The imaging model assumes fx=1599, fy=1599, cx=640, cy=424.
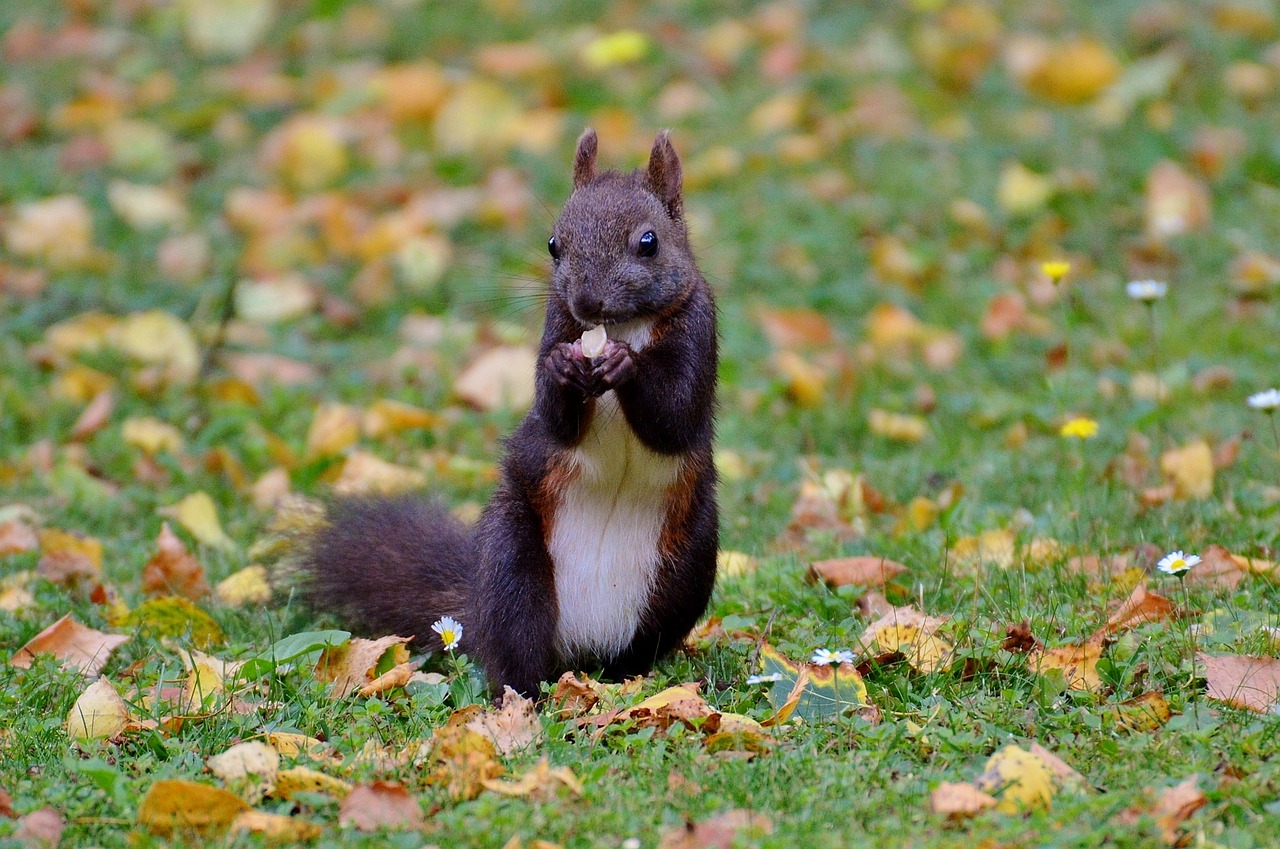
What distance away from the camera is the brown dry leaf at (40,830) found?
2.44 m

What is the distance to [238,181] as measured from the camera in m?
7.13

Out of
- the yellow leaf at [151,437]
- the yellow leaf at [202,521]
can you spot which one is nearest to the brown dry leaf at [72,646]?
the yellow leaf at [202,521]

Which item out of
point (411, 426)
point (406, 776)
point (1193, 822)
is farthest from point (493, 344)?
point (1193, 822)

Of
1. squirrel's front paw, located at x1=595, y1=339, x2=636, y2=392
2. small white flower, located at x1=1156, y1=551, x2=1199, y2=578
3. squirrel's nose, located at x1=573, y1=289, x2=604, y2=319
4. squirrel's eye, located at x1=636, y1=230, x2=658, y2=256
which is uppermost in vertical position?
squirrel's eye, located at x1=636, y1=230, x2=658, y2=256

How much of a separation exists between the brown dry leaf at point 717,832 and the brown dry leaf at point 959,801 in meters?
0.26

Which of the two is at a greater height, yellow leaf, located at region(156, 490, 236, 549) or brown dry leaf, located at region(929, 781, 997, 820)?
brown dry leaf, located at region(929, 781, 997, 820)

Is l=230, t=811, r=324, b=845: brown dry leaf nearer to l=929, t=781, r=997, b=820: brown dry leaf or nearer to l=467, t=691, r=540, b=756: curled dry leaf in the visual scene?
l=467, t=691, r=540, b=756: curled dry leaf

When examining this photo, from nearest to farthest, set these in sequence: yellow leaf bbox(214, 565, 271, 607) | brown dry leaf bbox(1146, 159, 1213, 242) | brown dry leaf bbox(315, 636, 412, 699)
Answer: brown dry leaf bbox(315, 636, 412, 699) → yellow leaf bbox(214, 565, 271, 607) → brown dry leaf bbox(1146, 159, 1213, 242)

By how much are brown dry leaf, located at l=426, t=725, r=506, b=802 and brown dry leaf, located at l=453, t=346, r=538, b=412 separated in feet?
8.58

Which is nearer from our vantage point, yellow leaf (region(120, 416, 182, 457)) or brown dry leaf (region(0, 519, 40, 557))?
brown dry leaf (region(0, 519, 40, 557))

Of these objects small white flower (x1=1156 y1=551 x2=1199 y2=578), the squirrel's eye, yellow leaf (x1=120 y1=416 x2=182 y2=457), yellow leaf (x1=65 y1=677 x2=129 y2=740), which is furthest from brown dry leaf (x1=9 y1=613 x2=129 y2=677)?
small white flower (x1=1156 y1=551 x2=1199 y2=578)

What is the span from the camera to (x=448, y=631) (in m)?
3.24

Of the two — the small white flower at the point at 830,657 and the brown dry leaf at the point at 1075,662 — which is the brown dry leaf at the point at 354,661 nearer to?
the small white flower at the point at 830,657

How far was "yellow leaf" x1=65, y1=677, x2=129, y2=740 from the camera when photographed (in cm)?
291
